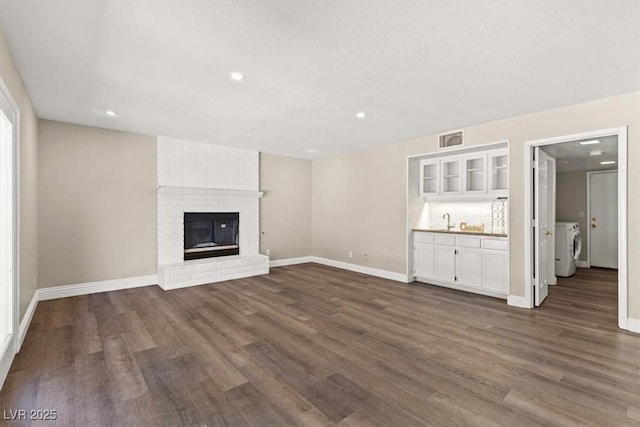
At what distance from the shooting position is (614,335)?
9.75ft

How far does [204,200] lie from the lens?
221 inches

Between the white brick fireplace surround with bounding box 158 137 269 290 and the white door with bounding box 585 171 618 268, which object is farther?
the white door with bounding box 585 171 618 268

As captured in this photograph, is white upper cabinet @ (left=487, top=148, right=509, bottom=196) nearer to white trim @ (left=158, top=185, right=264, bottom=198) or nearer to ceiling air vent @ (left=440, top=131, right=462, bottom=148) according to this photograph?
ceiling air vent @ (left=440, top=131, right=462, bottom=148)

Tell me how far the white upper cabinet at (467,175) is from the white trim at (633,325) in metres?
1.93

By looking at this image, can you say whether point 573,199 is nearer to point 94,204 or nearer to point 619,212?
point 619,212

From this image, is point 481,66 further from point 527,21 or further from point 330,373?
point 330,373

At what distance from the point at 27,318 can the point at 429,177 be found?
5.90m

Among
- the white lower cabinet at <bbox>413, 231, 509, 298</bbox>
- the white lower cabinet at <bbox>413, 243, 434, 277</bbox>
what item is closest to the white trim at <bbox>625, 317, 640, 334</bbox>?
the white lower cabinet at <bbox>413, 231, 509, 298</bbox>

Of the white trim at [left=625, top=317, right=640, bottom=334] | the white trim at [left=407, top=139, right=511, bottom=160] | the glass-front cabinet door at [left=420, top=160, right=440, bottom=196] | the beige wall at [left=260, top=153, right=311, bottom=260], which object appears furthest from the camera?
the beige wall at [left=260, top=153, right=311, bottom=260]

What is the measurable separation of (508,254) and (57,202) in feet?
21.2

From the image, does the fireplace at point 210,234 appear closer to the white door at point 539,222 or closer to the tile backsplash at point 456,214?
the tile backsplash at point 456,214

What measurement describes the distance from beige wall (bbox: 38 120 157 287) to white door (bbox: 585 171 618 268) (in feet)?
30.2

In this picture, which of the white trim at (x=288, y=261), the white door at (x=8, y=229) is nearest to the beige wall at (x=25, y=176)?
the white door at (x=8, y=229)

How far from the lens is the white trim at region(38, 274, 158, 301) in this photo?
13.8ft
